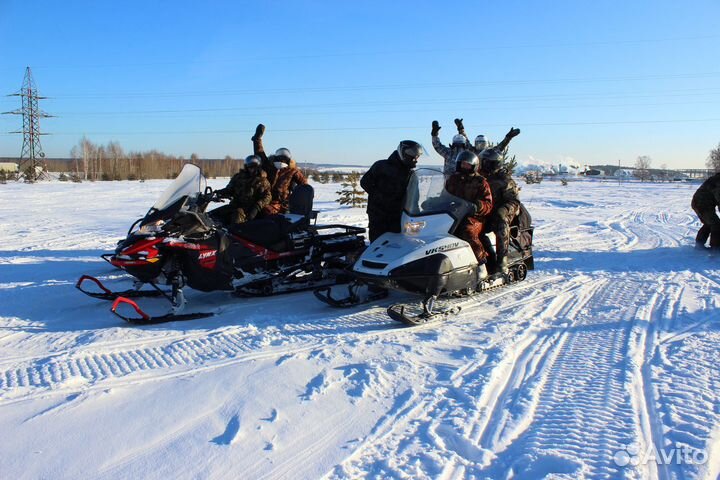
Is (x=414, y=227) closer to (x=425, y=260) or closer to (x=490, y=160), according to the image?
(x=425, y=260)

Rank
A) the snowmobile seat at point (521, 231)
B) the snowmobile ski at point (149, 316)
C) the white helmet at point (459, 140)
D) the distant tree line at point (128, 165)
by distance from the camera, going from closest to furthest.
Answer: the snowmobile ski at point (149, 316) → the snowmobile seat at point (521, 231) → the white helmet at point (459, 140) → the distant tree line at point (128, 165)

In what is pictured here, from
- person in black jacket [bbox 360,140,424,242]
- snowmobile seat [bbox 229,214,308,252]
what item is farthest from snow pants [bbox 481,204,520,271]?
snowmobile seat [bbox 229,214,308,252]

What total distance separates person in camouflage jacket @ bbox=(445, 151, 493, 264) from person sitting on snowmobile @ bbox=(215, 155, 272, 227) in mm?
2881

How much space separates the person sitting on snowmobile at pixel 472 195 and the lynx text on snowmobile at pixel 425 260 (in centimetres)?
10

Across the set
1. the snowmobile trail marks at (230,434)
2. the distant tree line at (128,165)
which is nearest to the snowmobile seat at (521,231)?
the snowmobile trail marks at (230,434)

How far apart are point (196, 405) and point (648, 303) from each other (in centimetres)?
454

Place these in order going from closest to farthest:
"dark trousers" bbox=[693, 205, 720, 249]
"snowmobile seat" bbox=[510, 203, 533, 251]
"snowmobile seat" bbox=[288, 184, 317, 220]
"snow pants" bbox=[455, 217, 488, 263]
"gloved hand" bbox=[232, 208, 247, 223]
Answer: "snow pants" bbox=[455, 217, 488, 263]
"snowmobile seat" bbox=[510, 203, 533, 251]
"snowmobile seat" bbox=[288, 184, 317, 220]
"gloved hand" bbox=[232, 208, 247, 223]
"dark trousers" bbox=[693, 205, 720, 249]

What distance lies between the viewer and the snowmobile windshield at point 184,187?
5.30 meters

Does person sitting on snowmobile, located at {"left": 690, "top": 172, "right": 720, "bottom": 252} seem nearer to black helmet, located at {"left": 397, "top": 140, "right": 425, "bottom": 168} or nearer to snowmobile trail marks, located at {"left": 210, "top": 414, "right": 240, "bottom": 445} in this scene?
black helmet, located at {"left": 397, "top": 140, "right": 425, "bottom": 168}

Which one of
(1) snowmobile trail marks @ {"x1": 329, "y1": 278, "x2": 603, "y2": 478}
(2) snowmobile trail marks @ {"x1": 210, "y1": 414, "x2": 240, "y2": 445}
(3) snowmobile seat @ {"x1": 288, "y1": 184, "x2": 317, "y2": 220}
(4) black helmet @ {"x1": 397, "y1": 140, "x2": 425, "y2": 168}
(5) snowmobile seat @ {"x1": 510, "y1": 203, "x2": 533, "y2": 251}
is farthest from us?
(3) snowmobile seat @ {"x1": 288, "y1": 184, "x2": 317, "y2": 220}

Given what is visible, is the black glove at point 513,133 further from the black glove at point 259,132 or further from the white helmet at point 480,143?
the black glove at point 259,132

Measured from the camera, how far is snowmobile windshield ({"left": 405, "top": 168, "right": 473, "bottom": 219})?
533 cm

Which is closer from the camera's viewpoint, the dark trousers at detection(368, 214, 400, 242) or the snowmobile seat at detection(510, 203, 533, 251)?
the dark trousers at detection(368, 214, 400, 242)

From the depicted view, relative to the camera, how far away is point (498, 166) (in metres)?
6.50
